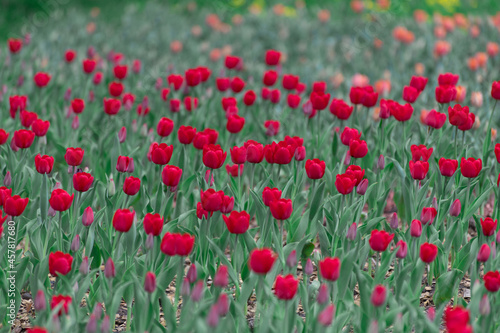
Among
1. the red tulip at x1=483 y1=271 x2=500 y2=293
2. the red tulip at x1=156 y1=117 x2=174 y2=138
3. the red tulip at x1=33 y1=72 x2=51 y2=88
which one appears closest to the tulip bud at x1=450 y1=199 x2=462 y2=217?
the red tulip at x1=483 y1=271 x2=500 y2=293

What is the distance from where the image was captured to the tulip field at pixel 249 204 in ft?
7.62

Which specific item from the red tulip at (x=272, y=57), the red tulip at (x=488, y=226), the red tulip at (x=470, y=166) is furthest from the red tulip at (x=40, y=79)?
the red tulip at (x=488, y=226)

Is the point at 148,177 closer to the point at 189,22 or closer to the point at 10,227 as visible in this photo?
the point at 10,227

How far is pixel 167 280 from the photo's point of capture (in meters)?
2.64

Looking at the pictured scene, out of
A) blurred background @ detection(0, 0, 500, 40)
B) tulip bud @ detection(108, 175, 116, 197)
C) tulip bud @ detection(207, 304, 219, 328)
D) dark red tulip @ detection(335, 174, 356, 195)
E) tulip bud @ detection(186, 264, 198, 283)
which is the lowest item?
blurred background @ detection(0, 0, 500, 40)

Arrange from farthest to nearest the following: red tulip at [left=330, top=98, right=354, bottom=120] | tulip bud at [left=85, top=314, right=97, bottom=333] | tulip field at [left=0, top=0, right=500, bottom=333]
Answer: red tulip at [left=330, top=98, right=354, bottom=120]
tulip field at [left=0, top=0, right=500, bottom=333]
tulip bud at [left=85, top=314, right=97, bottom=333]

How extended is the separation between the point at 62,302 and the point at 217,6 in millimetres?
9133

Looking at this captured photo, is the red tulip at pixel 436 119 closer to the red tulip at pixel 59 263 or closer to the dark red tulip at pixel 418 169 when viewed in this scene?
the dark red tulip at pixel 418 169

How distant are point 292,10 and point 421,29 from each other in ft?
9.97

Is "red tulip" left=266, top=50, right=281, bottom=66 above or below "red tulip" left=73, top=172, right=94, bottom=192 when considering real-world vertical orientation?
below

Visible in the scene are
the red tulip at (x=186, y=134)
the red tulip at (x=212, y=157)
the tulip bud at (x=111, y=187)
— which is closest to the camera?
the red tulip at (x=212, y=157)

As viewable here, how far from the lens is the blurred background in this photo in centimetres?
995

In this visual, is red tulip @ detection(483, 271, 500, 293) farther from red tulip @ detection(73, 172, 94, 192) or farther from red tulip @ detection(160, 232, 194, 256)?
red tulip @ detection(73, 172, 94, 192)

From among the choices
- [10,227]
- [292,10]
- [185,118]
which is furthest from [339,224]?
[292,10]
